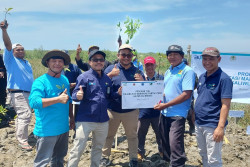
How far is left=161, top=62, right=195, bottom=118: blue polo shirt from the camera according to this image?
141 inches

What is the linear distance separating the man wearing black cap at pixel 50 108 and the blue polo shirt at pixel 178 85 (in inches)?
69.0

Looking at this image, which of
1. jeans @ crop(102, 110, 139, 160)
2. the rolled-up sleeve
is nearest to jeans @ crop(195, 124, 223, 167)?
jeans @ crop(102, 110, 139, 160)

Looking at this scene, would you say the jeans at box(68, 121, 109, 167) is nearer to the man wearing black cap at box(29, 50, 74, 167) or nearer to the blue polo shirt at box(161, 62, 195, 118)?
the man wearing black cap at box(29, 50, 74, 167)

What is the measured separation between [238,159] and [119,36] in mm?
3764

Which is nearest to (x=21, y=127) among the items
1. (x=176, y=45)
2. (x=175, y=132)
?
(x=175, y=132)

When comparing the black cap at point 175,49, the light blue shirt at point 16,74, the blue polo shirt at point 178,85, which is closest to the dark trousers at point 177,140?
the blue polo shirt at point 178,85

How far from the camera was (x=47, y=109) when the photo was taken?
297cm

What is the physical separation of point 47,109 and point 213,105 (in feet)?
7.83

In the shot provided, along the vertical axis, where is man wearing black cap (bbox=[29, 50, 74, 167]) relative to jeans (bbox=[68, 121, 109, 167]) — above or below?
above

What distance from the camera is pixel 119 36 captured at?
4566 millimetres

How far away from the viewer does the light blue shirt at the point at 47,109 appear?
286 centimetres

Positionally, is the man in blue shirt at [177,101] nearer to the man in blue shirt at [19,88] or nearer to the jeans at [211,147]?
the jeans at [211,147]

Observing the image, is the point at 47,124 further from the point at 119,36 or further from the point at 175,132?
the point at 119,36

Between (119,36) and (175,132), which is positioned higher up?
(119,36)
